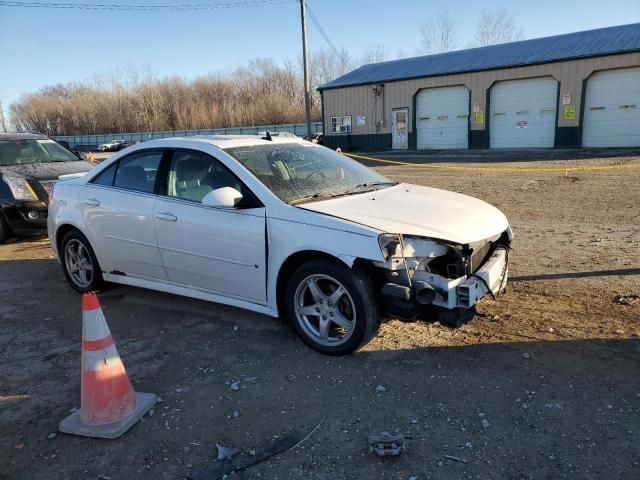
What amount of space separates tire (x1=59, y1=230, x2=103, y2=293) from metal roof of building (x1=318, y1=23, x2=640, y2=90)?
2463 centimetres

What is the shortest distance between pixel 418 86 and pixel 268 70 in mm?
48482

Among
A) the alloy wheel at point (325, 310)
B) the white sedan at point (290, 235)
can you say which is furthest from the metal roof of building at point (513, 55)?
the alloy wheel at point (325, 310)

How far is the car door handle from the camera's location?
4.50m

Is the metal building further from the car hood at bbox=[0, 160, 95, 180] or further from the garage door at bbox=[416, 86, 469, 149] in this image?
the car hood at bbox=[0, 160, 95, 180]

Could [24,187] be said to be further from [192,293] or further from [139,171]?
[192,293]

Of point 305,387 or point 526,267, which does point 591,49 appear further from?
point 305,387

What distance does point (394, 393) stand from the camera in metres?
3.37

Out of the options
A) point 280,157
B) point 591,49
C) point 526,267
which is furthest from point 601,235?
point 591,49

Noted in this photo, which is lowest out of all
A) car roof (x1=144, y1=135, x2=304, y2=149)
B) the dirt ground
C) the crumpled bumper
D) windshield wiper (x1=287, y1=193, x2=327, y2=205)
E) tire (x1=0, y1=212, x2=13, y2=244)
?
the dirt ground

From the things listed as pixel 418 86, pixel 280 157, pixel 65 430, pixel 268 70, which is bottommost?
pixel 65 430

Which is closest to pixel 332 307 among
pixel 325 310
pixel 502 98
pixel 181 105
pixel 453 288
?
pixel 325 310

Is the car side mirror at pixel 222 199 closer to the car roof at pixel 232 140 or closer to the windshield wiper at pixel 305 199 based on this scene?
the windshield wiper at pixel 305 199

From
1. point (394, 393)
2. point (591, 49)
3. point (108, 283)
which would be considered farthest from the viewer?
point (591, 49)

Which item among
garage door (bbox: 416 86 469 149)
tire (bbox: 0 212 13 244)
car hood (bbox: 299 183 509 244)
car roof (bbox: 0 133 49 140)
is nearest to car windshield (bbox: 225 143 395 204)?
car hood (bbox: 299 183 509 244)
